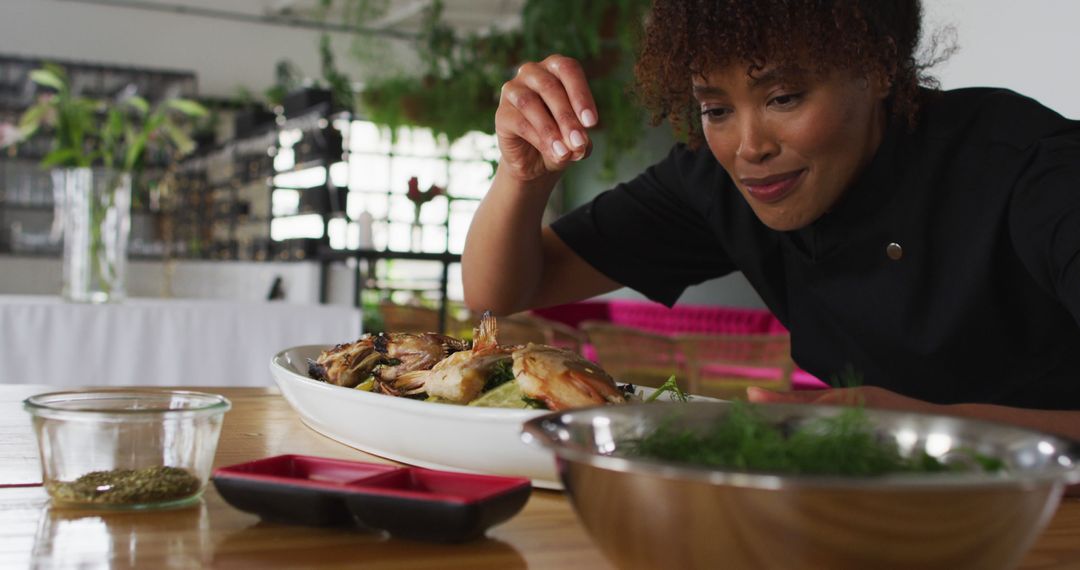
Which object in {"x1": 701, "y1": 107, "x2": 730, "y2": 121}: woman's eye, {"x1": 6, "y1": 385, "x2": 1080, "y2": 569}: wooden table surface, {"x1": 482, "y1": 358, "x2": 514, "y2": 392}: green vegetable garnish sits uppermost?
{"x1": 701, "y1": 107, "x2": 730, "y2": 121}: woman's eye

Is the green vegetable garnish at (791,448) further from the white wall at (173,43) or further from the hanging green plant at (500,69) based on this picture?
the white wall at (173,43)

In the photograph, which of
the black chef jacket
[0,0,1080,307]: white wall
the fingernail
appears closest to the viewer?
the fingernail

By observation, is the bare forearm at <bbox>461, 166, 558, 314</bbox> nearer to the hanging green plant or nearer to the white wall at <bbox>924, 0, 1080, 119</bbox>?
the white wall at <bbox>924, 0, 1080, 119</bbox>

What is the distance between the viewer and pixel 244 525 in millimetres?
539

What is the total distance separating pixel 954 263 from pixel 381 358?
0.65 meters

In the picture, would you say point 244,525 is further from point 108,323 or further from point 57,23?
point 57,23

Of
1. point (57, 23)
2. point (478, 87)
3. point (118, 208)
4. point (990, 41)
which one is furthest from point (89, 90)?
point (990, 41)

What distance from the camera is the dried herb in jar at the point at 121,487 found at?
0.56 metres

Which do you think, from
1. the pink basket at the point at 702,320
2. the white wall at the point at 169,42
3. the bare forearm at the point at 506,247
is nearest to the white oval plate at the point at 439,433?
the bare forearm at the point at 506,247

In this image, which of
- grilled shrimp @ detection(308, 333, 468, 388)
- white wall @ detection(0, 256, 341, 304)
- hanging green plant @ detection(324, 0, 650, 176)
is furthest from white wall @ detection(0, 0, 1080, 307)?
grilled shrimp @ detection(308, 333, 468, 388)

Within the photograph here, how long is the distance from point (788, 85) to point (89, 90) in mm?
8881

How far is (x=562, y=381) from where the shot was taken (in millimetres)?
644

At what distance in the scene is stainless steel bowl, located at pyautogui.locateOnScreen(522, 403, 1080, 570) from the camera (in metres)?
0.37

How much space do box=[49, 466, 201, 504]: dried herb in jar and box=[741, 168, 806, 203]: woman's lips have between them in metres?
0.77
